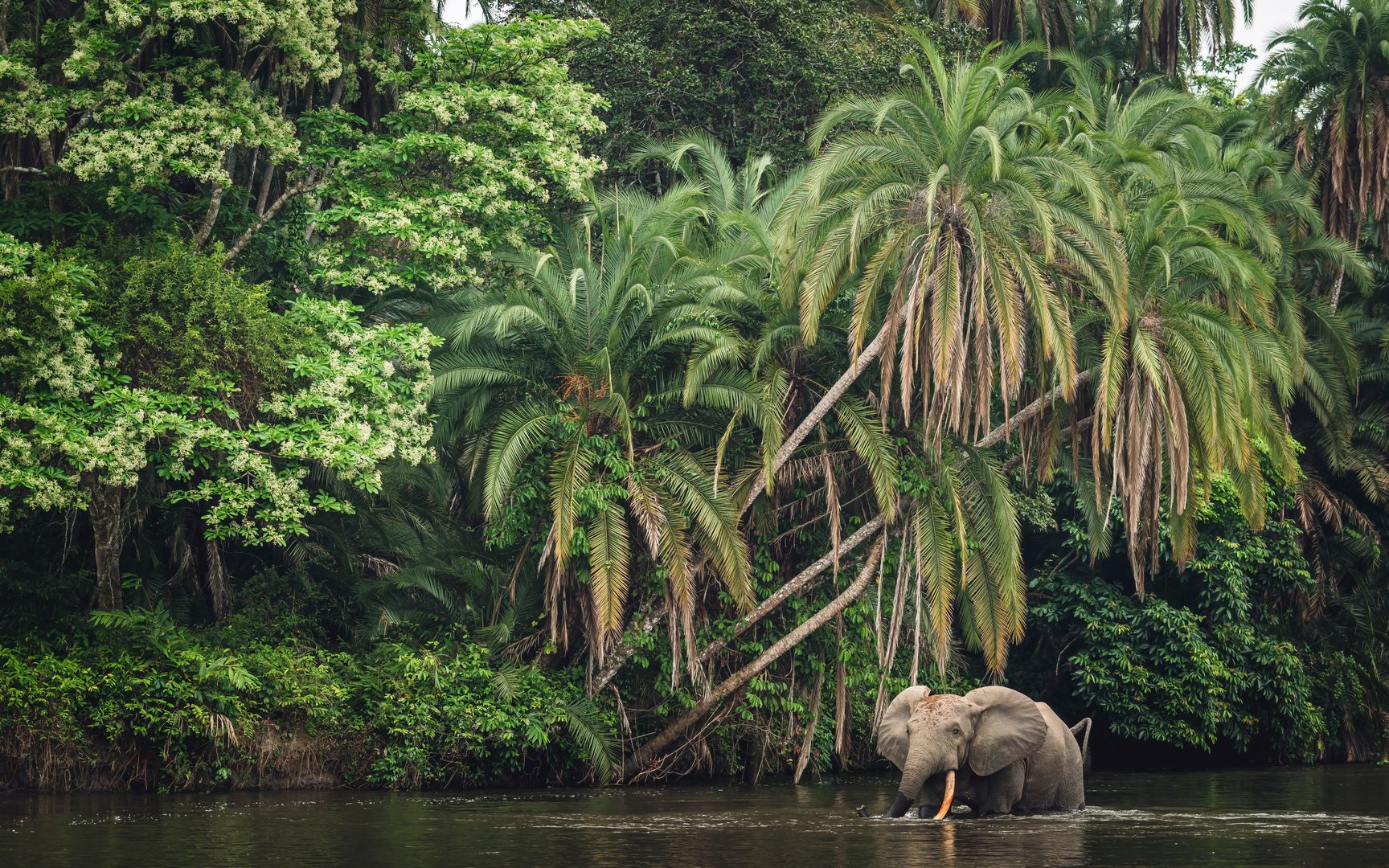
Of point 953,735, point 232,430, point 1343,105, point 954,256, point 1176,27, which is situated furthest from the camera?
point 1176,27

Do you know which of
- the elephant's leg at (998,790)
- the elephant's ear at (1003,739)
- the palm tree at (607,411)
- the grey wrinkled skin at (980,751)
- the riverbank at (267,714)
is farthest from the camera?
the palm tree at (607,411)

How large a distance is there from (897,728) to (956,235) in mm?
7974

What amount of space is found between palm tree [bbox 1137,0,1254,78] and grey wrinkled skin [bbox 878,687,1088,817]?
26393 millimetres

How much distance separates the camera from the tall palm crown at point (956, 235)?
2225 centimetres

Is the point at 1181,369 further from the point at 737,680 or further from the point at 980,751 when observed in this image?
the point at 980,751

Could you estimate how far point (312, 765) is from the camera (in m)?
22.3

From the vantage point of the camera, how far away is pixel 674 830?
15.3 metres

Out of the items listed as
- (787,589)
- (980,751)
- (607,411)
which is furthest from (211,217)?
(980,751)

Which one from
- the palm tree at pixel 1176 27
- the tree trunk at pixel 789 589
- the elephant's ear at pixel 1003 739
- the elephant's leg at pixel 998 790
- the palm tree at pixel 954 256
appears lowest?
the elephant's leg at pixel 998 790

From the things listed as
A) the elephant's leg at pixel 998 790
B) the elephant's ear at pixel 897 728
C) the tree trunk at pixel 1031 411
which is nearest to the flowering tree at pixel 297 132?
the tree trunk at pixel 1031 411

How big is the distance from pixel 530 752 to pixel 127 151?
32.4 ft

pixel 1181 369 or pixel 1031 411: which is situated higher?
pixel 1181 369

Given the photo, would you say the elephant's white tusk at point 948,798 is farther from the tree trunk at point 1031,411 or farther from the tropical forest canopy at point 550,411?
the tree trunk at point 1031,411

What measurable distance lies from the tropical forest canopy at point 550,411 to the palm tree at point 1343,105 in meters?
5.24
